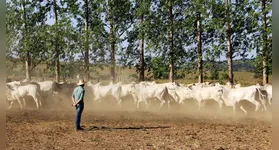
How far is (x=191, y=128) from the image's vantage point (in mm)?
13445

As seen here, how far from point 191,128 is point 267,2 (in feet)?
49.3

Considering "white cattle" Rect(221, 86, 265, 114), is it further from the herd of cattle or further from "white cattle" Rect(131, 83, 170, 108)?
"white cattle" Rect(131, 83, 170, 108)

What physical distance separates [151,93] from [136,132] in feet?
30.8

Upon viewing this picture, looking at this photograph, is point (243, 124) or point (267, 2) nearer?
point (243, 124)

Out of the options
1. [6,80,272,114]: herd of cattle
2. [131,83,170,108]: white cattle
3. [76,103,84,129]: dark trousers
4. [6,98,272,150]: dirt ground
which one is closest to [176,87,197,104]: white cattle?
[6,80,272,114]: herd of cattle

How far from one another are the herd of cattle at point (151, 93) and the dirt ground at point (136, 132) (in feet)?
5.74

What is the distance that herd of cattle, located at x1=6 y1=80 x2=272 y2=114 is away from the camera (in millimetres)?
Result: 18875

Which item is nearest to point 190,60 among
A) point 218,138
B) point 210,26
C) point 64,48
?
point 210,26

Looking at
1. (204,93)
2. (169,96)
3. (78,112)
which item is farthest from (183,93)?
(78,112)

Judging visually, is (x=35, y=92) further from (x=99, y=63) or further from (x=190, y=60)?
(x=190, y=60)

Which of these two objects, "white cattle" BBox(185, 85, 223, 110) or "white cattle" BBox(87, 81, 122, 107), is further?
"white cattle" BBox(87, 81, 122, 107)

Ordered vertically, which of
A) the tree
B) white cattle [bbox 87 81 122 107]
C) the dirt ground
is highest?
the tree

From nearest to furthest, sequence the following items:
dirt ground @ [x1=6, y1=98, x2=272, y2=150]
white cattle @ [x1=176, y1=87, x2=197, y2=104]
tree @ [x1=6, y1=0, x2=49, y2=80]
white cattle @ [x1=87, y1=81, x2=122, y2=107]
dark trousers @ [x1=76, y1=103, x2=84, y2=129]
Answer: dirt ground @ [x1=6, y1=98, x2=272, y2=150]
dark trousers @ [x1=76, y1=103, x2=84, y2=129]
white cattle @ [x1=87, y1=81, x2=122, y2=107]
white cattle @ [x1=176, y1=87, x2=197, y2=104]
tree @ [x1=6, y1=0, x2=49, y2=80]

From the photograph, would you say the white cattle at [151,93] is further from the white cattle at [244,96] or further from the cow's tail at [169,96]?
the white cattle at [244,96]
